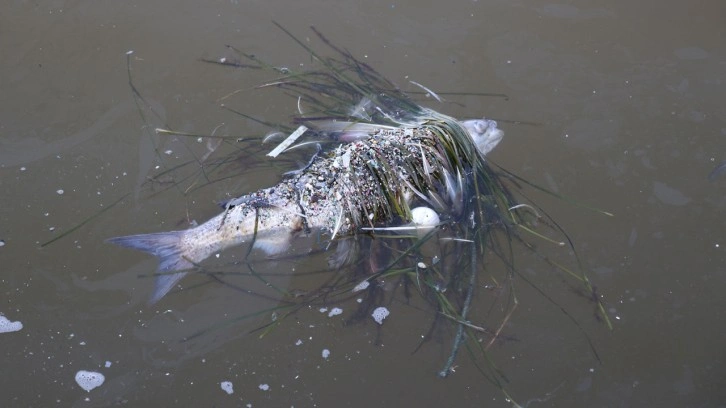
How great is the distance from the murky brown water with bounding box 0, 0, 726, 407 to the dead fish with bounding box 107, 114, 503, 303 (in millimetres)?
150

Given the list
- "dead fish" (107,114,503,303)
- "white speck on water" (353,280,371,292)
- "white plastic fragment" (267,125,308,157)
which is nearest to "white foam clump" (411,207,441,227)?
"dead fish" (107,114,503,303)

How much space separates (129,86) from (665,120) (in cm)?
326

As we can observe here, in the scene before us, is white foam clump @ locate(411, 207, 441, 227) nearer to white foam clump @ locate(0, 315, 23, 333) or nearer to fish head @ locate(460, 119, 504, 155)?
fish head @ locate(460, 119, 504, 155)

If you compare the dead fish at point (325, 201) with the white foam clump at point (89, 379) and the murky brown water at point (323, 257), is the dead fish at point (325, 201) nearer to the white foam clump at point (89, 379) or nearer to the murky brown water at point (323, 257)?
the murky brown water at point (323, 257)

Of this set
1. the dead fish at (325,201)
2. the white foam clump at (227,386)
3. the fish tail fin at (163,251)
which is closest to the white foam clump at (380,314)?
the dead fish at (325,201)

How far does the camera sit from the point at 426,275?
3355 mm

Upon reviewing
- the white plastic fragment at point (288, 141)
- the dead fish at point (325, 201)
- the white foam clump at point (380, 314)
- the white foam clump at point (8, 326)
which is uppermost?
the white plastic fragment at point (288, 141)

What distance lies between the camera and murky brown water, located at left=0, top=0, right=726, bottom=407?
3.07 metres

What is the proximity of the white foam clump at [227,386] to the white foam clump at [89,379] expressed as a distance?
535 millimetres

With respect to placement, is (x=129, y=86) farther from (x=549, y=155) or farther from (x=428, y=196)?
(x=549, y=155)

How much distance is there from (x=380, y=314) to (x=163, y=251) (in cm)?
109

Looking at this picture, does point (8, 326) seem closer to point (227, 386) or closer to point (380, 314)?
point (227, 386)

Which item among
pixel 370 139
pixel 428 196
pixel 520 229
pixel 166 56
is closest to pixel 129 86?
pixel 166 56

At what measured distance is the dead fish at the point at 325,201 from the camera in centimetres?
317
